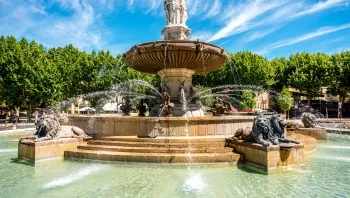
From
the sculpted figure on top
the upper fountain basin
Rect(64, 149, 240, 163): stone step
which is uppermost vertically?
the sculpted figure on top

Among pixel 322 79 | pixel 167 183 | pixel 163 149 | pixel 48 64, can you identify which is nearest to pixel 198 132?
pixel 163 149

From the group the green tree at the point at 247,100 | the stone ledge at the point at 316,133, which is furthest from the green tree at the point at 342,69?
the stone ledge at the point at 316,133

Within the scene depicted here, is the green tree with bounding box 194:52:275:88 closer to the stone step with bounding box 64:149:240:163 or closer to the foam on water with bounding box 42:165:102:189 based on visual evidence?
the stone step with bounding box 64:149:240:163

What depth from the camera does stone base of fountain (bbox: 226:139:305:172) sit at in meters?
7.18

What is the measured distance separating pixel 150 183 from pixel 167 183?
1.20ft

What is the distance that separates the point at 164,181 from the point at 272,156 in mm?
2841

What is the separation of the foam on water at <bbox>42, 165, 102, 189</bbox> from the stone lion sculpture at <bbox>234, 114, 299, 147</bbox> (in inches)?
167

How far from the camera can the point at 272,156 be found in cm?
722

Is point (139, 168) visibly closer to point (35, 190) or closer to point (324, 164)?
point (35, 190)

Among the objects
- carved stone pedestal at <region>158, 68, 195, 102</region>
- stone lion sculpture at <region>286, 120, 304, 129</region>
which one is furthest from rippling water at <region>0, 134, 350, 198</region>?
stone lion sculpture at <region>286, 120, 304, 129</region>

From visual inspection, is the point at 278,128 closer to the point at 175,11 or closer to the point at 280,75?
the point at 175,11

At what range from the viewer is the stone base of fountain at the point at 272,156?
7180 mm

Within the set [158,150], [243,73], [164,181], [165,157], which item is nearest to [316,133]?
[158,150]

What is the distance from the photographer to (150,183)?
619 centimetres
